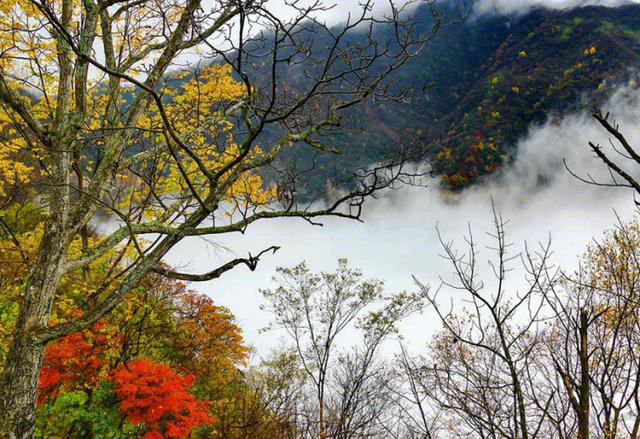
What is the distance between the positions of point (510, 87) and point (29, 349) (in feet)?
386

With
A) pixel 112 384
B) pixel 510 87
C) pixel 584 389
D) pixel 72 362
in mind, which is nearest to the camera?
pixel 584 389

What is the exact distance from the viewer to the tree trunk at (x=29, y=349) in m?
3.27

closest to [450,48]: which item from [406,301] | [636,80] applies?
[636,80]

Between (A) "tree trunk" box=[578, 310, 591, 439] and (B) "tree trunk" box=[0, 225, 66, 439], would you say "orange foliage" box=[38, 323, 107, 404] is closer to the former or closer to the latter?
(B) "tree trunk" box=[0, 225, 66, 439]

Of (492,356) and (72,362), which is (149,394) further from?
(492,356)

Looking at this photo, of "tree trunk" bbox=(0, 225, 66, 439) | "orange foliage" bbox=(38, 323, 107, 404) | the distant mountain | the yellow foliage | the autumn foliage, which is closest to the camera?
"tree trunk" bbox=(0, 225, 66, 439)

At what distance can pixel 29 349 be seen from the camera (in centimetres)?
343

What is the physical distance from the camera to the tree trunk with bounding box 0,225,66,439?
3270 millimetres

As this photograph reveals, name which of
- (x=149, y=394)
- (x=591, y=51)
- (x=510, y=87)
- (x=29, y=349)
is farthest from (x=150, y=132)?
(x=591, y=51)

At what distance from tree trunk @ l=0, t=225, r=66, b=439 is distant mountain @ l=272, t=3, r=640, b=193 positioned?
249ft

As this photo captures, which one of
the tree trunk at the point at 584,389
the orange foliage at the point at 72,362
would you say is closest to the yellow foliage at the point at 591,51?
the orange foliage at the point at 72,362

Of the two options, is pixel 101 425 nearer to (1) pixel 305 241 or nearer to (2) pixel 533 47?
(2) pixel 533 47

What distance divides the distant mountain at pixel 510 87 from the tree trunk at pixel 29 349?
7584 cm

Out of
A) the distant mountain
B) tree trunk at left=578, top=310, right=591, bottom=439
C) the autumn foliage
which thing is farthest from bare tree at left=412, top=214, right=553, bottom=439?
the distant mountain
